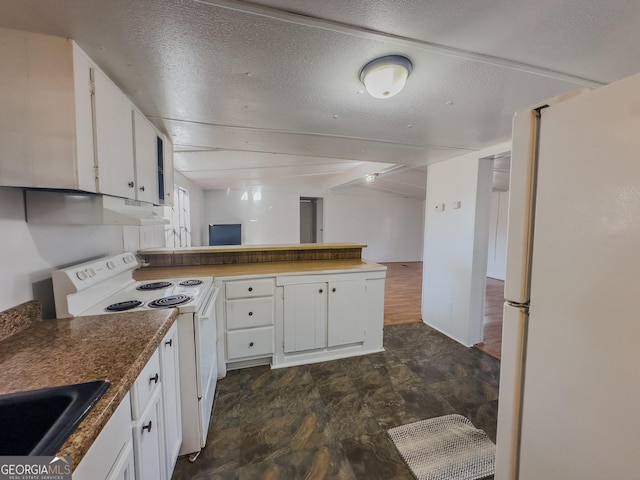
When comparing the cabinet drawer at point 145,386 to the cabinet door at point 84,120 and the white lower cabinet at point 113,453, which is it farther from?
the cabinet door at point 84,120

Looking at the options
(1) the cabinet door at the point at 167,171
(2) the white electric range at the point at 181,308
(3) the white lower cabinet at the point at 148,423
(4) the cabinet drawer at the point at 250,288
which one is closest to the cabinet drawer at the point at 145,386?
(3) the white lower cabinet at the point at 148,423

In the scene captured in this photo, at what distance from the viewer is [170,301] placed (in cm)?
152

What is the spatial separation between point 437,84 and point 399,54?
382 mm

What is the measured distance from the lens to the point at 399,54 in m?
1.21

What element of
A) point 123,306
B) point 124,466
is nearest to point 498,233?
point 123,306

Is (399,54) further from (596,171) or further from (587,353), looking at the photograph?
(587,353)

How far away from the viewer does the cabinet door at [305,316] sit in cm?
240

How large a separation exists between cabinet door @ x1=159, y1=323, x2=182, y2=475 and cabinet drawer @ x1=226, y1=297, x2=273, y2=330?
794mm

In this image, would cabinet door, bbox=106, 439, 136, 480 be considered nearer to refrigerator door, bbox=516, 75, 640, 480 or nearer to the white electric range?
the white electric range

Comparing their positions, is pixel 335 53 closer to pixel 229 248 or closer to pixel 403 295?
pixel 229 248

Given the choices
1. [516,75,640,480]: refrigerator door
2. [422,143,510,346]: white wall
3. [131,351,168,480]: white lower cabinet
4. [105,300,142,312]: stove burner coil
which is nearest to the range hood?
[105,300,142,312]: stove burner coil

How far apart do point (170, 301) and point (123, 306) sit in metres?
0.23

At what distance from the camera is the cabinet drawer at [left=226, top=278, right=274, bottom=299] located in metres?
2.22

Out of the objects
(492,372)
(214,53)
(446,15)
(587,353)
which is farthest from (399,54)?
(492,372)
